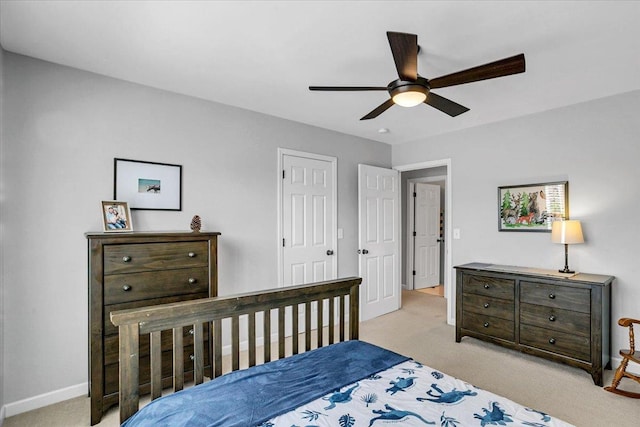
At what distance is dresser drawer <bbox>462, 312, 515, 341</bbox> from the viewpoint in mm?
3297

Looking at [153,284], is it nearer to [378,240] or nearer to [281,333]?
[281,333]

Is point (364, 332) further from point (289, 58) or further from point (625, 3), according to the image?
point (625, 3)

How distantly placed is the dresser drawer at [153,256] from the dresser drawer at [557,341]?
3004 mm

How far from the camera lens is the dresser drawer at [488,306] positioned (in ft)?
10.8

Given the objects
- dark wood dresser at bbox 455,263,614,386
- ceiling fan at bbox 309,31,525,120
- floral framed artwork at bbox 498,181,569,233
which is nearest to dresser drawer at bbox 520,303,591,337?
dark wood dresser at bbox 455,263,614,386

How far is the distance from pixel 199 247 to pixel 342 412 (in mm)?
1793

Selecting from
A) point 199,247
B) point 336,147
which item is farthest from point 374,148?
point 199,247

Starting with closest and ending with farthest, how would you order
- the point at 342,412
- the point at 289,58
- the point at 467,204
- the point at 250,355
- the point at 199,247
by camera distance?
the point at 342,412 → the point at 250,355 → the point at 289,58 → the point at 199,247 → the point at 467,204

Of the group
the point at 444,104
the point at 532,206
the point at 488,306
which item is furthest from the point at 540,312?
the point at 444,104

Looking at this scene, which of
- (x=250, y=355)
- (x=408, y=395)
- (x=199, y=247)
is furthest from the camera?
(x=199, y=247)

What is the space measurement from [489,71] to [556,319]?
238 cm

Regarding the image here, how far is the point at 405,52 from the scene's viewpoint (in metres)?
1.75

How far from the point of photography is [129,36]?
6.92 feet

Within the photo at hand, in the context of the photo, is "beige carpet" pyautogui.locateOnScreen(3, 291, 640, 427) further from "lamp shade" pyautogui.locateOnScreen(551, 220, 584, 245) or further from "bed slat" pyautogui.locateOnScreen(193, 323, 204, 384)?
"lamp shade" pyautogui.locateOnScreen(551, 220, 584, 245)
